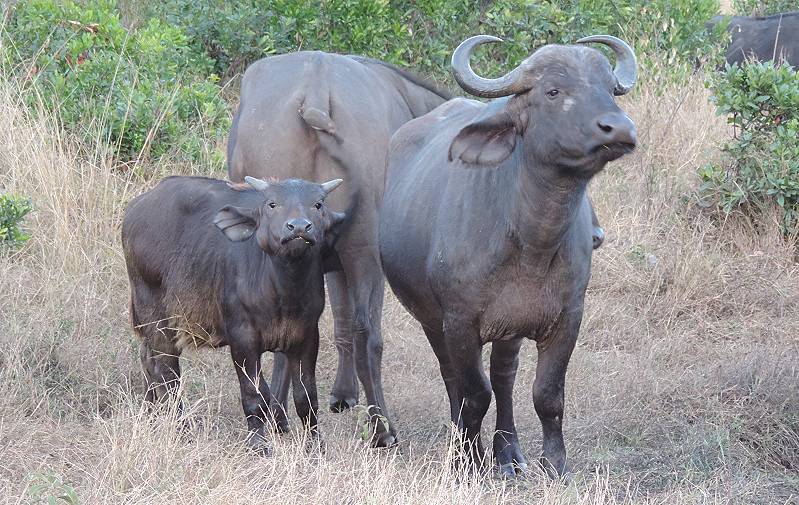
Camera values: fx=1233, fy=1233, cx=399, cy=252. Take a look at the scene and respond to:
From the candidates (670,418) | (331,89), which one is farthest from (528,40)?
(670,418)

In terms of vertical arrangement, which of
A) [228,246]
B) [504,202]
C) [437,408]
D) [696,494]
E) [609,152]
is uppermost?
[609,152]

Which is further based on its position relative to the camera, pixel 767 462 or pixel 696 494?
pixel 767 462

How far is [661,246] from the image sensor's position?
8891 mm

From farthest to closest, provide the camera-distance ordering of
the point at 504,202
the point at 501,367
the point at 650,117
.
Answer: the point at 650,117 → the point at 501,367 → the point at 504,202

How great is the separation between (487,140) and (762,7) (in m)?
13.1

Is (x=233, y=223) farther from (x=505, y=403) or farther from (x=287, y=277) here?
(x=505, y=403)

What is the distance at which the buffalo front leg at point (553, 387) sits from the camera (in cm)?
541

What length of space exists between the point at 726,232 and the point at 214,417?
14.2 feet

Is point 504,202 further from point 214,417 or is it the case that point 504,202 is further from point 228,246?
point 214,417

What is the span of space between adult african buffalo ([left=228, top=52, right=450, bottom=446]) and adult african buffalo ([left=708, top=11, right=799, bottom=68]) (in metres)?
8.44

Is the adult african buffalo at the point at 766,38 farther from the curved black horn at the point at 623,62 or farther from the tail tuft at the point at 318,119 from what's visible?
the curved black horn at the point at 623,62

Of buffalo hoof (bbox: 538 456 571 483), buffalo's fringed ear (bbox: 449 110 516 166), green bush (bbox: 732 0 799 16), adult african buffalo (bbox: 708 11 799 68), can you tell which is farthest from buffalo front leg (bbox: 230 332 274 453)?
green bush (bbox: 732 0 799 16)

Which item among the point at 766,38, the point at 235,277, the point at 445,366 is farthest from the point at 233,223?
the point at 766,38

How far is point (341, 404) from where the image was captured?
7.34 metres
